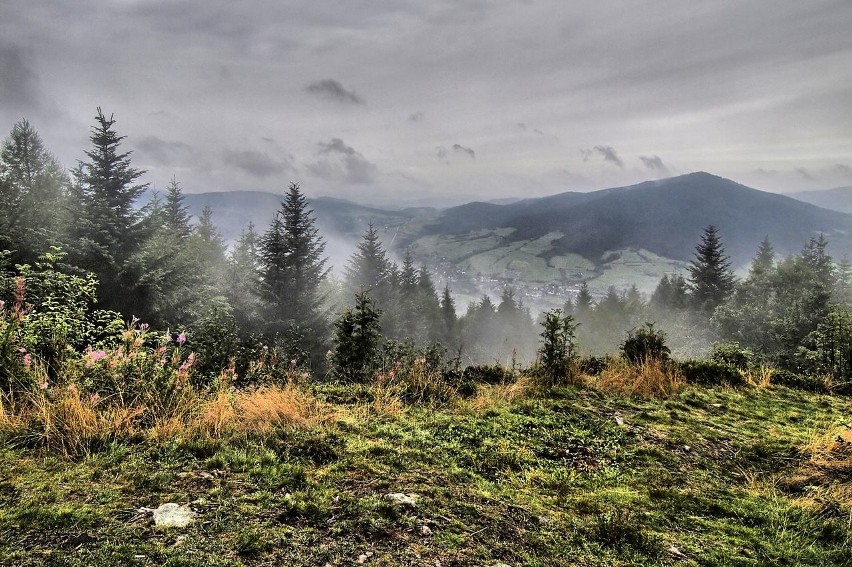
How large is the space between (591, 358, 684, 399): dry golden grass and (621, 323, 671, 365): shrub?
1.49 feet

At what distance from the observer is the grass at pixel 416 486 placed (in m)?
2.75

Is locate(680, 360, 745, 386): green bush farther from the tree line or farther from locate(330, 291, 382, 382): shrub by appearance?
locate(330, 291, 382, 382): shrub

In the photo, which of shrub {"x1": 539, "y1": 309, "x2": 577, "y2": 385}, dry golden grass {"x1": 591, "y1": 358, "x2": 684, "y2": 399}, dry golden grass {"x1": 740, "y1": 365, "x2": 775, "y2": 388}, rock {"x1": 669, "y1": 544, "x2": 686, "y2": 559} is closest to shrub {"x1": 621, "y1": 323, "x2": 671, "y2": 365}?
dry golden grass {"x1": 591, "y1": 358, "x2": 684, "y2": 399}

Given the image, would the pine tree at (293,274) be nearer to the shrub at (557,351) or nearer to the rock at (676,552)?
the shrub at (557,351)

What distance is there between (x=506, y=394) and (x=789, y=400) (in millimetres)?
5259

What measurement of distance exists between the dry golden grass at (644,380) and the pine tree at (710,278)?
4874 centimetres

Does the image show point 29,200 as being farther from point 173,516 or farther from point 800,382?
point 800,382

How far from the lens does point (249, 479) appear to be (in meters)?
3.55

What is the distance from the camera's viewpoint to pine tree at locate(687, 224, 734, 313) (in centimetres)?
4862

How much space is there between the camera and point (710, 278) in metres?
50.1

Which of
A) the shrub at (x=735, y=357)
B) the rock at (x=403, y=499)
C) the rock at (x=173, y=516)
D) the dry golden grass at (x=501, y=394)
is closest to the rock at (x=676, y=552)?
the rock at (x=403, y=499)

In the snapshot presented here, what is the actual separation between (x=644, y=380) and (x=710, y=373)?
2.08 metres

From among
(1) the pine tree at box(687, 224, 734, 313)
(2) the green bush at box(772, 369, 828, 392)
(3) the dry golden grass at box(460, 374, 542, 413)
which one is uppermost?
(1) the pine tree at box(687, 224, 734, 313)

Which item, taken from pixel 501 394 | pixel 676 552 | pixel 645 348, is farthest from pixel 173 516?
pixel 645 348
